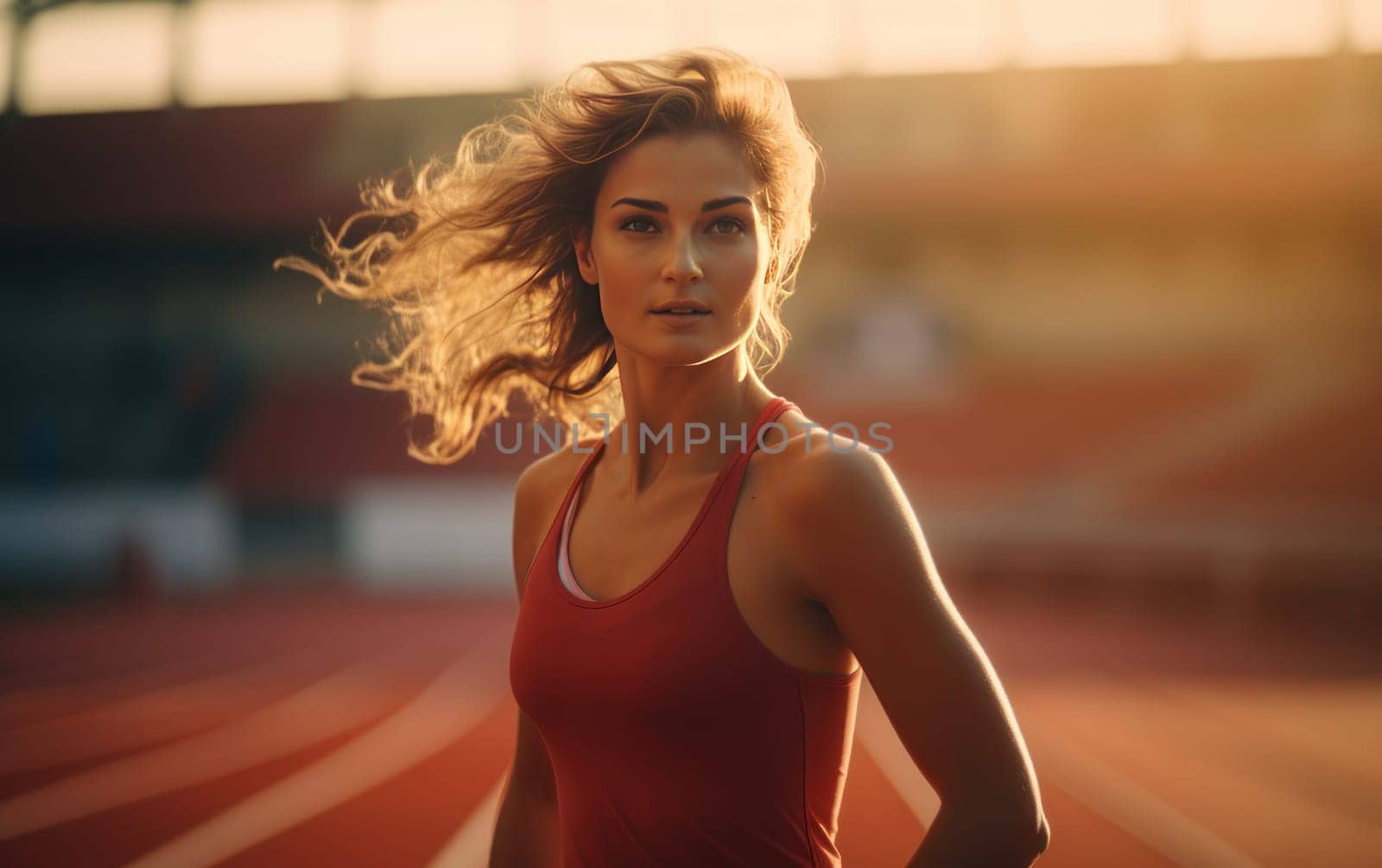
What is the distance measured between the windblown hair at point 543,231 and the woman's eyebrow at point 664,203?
75mm

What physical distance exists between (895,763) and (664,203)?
556 centimetres

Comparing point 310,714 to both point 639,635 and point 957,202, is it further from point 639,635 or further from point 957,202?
point 957,202

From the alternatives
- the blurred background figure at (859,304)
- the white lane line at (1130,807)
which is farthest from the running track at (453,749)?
the blurred background figure at (859,304)

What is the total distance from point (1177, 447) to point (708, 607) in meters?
18.2

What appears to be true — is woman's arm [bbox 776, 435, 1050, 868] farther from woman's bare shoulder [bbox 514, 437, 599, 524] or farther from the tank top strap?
woman's bare shoulder [bbox 514, 437, 599, 524]

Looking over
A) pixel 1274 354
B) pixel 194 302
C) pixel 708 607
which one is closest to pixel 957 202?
pixel 1274 354

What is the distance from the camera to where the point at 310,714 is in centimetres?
768

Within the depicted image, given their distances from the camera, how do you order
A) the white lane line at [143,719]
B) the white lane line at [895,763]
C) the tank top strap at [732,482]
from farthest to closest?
the white lane line at [143,719] < the white lane line at [895,763] < the tank top strap at [732,482]

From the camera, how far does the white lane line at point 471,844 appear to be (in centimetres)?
453

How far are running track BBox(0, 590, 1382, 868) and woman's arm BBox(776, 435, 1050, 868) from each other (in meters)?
3.77

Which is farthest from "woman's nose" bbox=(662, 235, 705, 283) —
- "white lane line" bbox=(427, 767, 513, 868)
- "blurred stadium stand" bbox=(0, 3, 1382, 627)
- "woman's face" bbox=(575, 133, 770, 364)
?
"blurred stadium stand" bbox=(0, 3, 1382, 627)

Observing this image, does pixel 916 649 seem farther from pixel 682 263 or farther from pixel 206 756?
pixel 206 756

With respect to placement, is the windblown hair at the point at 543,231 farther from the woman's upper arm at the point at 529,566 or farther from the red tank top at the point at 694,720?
the red tank top at the point at 694,720

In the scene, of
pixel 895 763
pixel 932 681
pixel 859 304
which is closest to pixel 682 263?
pixel 932 681
